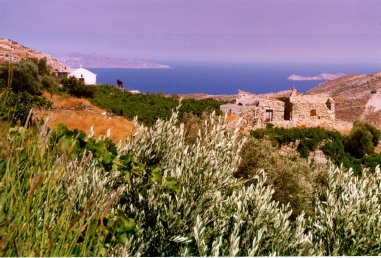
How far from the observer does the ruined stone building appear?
94.2ft

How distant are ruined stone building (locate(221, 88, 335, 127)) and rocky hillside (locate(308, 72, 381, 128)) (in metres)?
7.86

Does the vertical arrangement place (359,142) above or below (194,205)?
below

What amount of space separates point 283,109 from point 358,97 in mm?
17750

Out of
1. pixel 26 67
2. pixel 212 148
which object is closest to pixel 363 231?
pixel 212 148

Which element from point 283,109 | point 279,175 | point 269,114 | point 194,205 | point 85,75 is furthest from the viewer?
point 85,75

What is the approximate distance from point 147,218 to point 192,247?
2.06 feet

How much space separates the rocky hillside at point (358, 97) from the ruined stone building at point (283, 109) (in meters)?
7.86

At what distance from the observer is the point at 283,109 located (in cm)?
2994

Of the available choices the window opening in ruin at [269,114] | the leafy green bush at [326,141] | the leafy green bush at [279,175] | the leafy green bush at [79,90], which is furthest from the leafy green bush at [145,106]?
the leafy green bush at [279,175]

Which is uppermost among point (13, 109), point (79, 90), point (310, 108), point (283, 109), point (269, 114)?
point (79, 90)

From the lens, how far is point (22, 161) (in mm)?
2910

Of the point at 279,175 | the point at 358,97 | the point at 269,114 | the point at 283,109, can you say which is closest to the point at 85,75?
the point at 269,114

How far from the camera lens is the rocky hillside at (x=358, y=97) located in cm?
3897

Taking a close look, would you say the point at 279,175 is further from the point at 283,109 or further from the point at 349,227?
the point at 283,109
